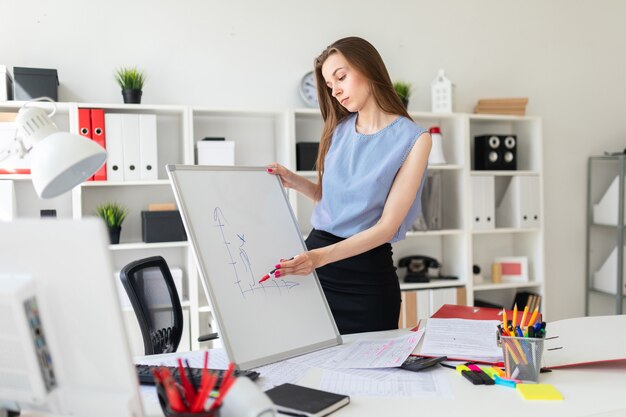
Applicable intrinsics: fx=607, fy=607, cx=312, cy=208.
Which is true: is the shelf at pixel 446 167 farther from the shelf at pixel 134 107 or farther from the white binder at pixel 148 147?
the white binder at pixel 148 147

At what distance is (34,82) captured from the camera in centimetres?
327

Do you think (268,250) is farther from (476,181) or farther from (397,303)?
(476,181)

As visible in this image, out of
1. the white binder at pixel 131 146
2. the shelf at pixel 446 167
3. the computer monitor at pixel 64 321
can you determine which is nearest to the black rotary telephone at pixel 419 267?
the shelf at pixel 446 167

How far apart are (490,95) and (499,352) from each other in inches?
127

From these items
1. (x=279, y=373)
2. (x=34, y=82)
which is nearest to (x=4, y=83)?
(x=34, y=82)

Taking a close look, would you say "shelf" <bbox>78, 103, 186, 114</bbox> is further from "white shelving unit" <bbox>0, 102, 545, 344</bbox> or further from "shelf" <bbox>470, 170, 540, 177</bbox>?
"shelf" <bbox>470, 170, 540, 177</bbox>

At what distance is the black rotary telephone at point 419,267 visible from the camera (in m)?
4.01

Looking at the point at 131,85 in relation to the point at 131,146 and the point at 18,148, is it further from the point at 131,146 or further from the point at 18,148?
the point at 18,148

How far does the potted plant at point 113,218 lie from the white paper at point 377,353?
2.00 metres

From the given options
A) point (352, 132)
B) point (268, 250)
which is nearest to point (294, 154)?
point (352, 132)

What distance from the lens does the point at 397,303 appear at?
218 centimetres

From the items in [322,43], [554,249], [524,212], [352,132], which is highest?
[322,43]

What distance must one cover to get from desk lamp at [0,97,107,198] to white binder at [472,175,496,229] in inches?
126

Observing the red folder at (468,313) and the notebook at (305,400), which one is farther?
the red folder at (468,313)
